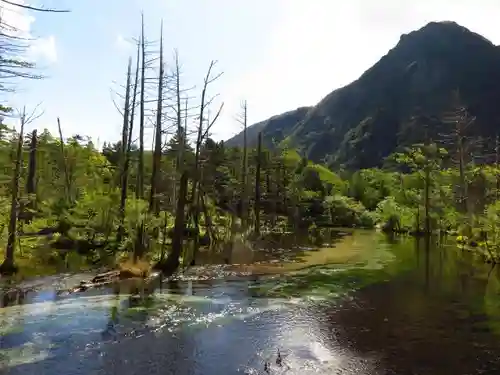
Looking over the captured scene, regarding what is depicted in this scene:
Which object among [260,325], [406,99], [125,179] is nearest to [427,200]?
[125,179]

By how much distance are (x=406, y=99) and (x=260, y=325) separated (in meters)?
144

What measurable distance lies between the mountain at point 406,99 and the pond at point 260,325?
107 m

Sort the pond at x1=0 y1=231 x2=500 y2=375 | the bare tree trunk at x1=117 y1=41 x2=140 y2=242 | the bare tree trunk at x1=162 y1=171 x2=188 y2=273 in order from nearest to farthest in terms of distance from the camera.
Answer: the pond at x1=0 y1=231 x2=500 y2=375
the bare tree trunk at x1=162 y1=171 x2=188 y2=273
the bare tree trunk at x1=117 y1=41 x2=140 y2=242

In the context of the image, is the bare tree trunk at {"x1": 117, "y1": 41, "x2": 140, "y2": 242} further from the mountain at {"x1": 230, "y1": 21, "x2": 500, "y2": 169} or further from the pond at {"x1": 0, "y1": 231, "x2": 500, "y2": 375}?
the mountain at {"x1": 230, "y1": 21, "x2": 500, "y2": 169}

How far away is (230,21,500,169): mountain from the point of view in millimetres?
131750

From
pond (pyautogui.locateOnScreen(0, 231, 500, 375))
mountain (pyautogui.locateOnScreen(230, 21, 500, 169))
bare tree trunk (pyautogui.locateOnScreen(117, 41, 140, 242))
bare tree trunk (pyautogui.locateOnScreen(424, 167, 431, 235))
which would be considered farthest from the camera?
mountain (pyautogui.locateOnScreen(230, 21, 500, 169))

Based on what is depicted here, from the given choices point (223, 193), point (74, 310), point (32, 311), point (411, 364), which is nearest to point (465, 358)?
point (411, 364)

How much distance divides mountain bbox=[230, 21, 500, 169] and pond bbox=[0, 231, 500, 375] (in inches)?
4230

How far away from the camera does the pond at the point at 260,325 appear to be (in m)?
9.70

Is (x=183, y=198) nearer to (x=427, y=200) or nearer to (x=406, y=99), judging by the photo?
(x=427, y=200)

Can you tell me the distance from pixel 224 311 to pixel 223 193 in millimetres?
44361

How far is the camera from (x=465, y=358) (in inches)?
406

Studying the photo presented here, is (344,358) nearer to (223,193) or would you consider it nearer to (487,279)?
(487,279)

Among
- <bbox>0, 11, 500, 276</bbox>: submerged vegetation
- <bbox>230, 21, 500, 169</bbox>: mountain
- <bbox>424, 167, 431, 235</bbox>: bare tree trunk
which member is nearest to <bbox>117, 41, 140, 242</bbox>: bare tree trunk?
<bbox>0, 11, 500, 276</bbox>: submerged vegetation
